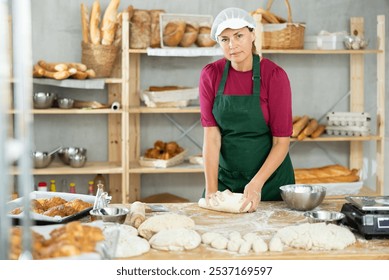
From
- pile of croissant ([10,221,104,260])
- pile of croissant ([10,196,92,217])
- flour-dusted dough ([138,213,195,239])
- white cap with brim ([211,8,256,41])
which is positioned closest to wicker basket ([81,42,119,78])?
white cap with brim ([211,8,256,41])

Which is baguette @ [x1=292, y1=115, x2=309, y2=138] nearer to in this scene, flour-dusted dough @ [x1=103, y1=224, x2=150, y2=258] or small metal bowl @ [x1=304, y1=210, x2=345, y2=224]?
small metal bowl @ [x1=304, y1=210, x2=345, y2=224]

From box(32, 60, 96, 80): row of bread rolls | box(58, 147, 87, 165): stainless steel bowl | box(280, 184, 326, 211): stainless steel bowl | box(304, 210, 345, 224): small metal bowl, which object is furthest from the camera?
box(58, 147, 87, 165): stainless steel bowl

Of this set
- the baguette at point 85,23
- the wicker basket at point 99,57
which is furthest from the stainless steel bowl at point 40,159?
the baguette at point 85,23

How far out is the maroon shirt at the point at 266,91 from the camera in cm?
291

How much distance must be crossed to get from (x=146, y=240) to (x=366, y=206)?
2.65 feet

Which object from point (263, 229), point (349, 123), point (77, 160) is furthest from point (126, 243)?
point (349, 123)

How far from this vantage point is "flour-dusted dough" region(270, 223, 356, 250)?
2084mm

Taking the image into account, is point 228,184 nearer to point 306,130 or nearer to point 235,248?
point 235,248

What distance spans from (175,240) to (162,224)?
0.19 m

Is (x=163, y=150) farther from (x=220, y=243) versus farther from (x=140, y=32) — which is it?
(x=220, y=243)

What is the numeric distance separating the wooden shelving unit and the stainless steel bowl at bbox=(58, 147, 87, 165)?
1.29 ft

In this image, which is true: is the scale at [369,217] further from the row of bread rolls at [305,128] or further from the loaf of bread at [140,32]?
the loaf of bread at [140,32]

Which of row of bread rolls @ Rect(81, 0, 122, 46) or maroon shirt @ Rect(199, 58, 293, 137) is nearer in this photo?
maroon shirt @ Rect(199, 58, 293, 137)

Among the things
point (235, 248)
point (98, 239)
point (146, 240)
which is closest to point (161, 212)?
point (146, 240)
